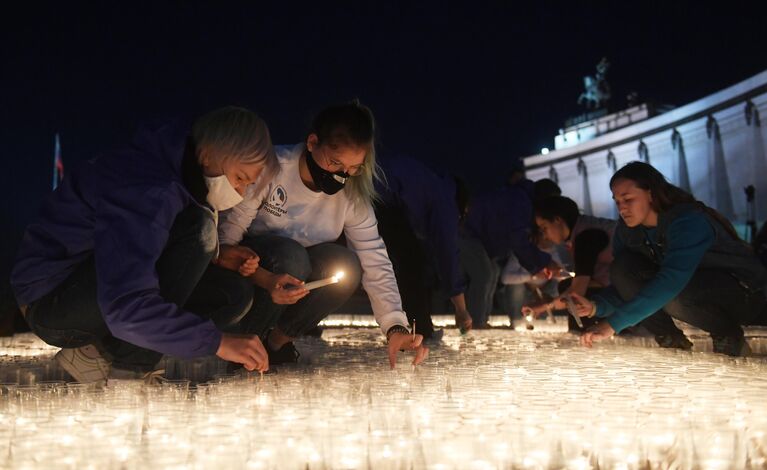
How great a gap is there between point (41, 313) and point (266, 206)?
989mm

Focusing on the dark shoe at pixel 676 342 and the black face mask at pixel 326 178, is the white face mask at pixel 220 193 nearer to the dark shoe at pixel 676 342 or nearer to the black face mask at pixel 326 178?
the black face mask at pixel 326 178

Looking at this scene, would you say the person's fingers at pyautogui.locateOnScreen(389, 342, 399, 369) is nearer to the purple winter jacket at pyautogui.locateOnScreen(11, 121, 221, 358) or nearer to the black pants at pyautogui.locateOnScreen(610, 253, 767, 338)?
the purple winter jacket at pyautogui.locateOnScreen(11, 121, 221, 358)

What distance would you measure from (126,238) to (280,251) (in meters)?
0.93

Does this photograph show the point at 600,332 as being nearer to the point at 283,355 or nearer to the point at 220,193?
the point at 283,355

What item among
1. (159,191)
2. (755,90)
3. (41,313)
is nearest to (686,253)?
(159,191)

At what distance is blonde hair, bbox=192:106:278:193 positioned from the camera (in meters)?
2.04

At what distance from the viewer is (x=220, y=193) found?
225cm

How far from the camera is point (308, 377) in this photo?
244cm

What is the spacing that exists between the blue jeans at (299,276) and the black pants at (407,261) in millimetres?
1087

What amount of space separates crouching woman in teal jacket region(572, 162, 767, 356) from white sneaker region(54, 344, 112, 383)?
1952mm

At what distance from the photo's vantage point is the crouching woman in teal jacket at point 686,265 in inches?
119

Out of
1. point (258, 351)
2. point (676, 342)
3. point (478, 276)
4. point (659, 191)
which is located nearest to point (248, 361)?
point (258, 351)

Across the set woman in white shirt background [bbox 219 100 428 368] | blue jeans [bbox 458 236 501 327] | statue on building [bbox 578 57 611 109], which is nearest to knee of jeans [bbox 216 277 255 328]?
woman in white shirt background [bbox 219 100 428 368]

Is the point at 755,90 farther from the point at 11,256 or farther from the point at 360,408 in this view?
the point at 360,408
